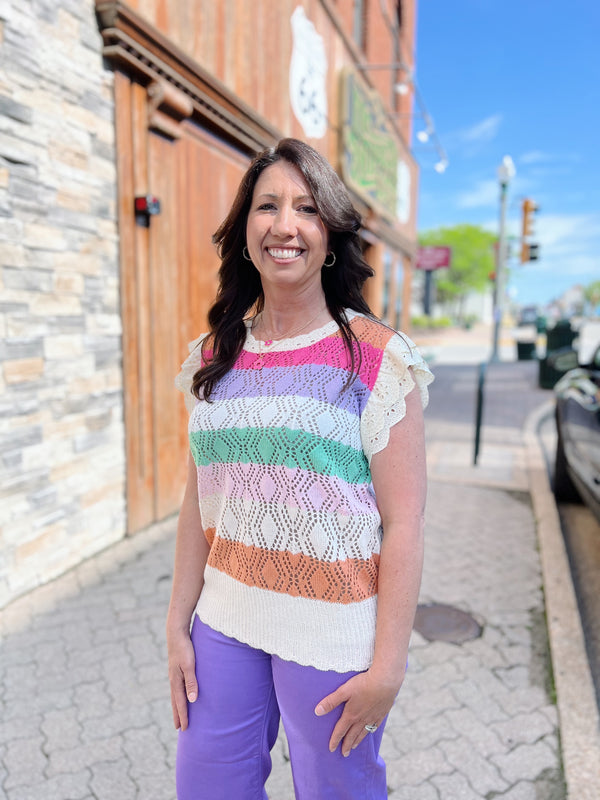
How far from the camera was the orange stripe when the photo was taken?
1.37m

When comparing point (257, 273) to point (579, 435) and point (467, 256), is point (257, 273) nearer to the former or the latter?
point (579, 435)

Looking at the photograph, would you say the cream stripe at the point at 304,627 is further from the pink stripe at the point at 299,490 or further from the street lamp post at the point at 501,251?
the street lamp post at the point at 501,251

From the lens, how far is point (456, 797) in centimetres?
225

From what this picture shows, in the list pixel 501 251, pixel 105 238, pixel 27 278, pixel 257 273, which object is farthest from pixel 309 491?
pixel 501 251

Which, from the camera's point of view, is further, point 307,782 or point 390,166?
point 390,166

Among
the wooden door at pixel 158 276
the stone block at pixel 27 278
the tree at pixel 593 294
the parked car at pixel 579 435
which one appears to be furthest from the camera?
the tree at pixel 593 294

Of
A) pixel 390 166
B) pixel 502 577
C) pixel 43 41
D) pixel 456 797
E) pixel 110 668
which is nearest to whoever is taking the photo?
pixel 456 797

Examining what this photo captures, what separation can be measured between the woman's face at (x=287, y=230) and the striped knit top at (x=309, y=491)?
6.8 inches

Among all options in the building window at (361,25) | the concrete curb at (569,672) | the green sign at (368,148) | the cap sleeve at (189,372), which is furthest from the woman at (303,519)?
the building window at (361,25)

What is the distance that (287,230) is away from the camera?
4.76 feet

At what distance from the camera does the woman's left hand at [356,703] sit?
1.33 metres

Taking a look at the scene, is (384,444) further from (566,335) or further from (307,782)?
(566,335)

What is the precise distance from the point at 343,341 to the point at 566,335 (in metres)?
15.3

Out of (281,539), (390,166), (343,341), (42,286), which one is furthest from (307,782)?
(390,166)
